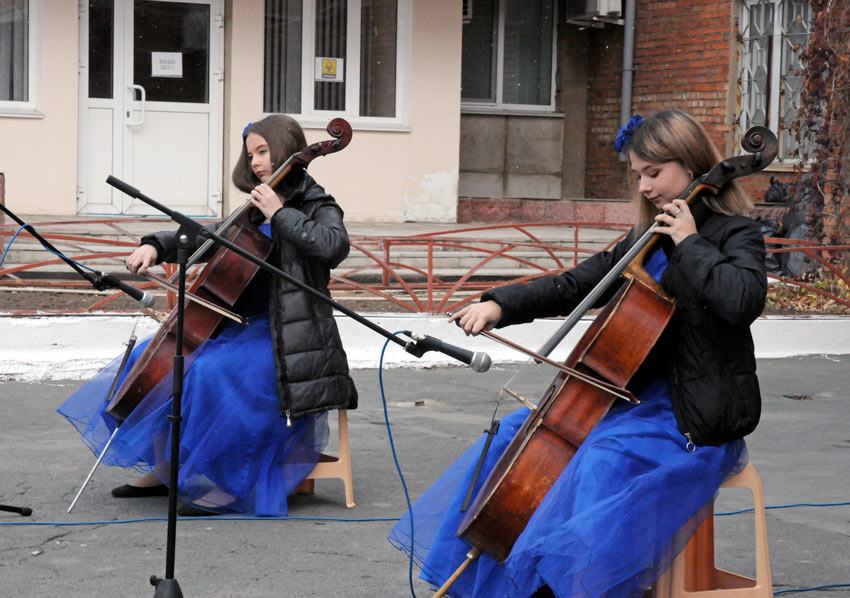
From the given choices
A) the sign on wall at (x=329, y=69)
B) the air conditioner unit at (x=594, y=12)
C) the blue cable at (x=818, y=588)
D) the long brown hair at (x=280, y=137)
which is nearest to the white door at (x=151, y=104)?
the sign on wall at (x=329, y=69)

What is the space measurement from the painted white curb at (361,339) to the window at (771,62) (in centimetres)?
412

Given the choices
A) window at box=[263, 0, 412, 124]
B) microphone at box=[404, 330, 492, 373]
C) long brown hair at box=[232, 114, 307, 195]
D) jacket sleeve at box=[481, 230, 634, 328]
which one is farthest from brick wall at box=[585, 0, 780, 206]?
microphone at box=[404, 330, 492, 373]

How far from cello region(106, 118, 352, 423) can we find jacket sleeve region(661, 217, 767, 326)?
1792 millimetres

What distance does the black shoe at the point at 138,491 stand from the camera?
16.0 ft

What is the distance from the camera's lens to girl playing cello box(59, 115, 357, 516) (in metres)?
4.52

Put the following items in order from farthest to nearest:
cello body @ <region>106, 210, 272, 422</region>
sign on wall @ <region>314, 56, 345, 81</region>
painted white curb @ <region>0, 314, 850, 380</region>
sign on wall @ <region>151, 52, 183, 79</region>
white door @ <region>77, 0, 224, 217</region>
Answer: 1. sign on wall @ <region>314, 56, 345, 81</region>
2. sign on wall @ <region>151, 52, 183, 79</region>
3. white door @ <region>77, 0, 224, 217</region>
4. painted white curb @ <region>0, 314, 850, 380</region>
5. cello body @ <region>106, 210, 272, 422</region>

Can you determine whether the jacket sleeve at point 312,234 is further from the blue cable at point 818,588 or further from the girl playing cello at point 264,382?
the blue cable at point 818,588

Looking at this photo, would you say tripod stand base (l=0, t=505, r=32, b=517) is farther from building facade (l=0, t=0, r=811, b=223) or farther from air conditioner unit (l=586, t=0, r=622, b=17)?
air conditioner unit (l=586, t=0, r=622, b=17)

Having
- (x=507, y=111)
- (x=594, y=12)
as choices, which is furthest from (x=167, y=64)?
(x=594, y=12)

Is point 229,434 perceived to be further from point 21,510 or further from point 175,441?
point 175,441

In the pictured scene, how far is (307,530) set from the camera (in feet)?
14.7

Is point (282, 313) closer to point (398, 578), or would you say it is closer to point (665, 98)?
point (398, 578)

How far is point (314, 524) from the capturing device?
4578 millimetres

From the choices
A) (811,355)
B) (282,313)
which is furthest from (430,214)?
(282,313)
